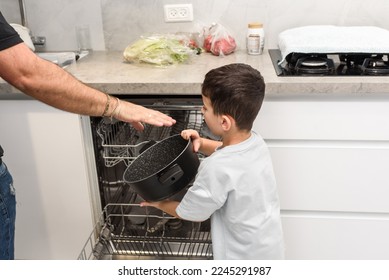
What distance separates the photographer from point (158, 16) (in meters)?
1.95

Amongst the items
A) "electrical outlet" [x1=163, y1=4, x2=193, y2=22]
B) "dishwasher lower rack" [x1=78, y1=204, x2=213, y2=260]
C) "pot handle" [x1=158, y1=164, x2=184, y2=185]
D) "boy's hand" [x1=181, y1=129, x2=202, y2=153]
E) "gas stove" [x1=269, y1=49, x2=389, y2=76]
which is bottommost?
"dishwasher lower rack" [x1=78, y1=204, x2=213, y2=260]

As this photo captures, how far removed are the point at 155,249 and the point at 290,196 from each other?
51cm

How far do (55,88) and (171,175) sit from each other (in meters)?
0.36

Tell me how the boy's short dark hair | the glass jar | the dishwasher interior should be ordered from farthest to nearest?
1. the glass jar
2. the dishwasher interior
3. the boy's short dark hair

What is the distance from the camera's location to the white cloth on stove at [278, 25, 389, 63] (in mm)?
1491

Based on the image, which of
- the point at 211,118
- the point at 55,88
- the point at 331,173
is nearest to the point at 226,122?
the point at 211,118

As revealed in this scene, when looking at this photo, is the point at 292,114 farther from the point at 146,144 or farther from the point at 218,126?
the point at 146,144

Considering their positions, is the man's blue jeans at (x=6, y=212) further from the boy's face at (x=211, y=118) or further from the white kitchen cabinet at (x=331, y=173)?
the white kitchen cabinet at (x=331, y=173)

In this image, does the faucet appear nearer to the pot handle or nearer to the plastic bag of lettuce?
the plastic bag of lettuce

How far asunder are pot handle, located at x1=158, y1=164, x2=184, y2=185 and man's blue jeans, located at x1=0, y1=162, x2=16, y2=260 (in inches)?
16.2

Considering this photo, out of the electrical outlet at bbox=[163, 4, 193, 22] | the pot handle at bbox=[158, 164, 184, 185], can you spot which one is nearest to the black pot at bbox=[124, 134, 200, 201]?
the pot handle at bbox=[158, 164, 184, 185]

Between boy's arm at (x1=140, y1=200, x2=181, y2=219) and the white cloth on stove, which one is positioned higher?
the white cloth on stove

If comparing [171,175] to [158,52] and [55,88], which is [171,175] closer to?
[55,88]
